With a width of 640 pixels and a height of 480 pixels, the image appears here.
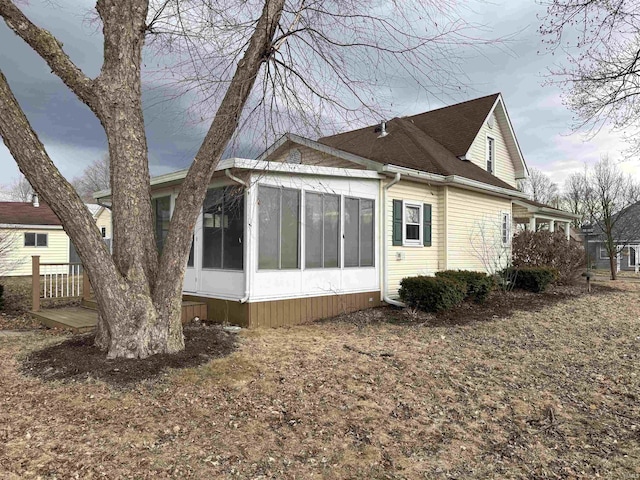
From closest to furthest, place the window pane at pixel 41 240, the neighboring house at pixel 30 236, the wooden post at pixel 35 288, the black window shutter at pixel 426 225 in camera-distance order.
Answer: the wooden post at pixel 35 288
the black window shutter at pixel 426 225
the neighboring house at pixel 30 236
the window pane at pixel 41 240

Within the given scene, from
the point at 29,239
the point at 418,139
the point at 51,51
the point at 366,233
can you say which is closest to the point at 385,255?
the point at 366,233

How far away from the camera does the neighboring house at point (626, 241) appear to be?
2912 cm

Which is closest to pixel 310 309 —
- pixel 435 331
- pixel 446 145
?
pixel 435 331

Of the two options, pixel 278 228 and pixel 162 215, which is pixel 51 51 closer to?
pixel 278 228

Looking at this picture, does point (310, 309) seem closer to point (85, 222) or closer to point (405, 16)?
point (85, 222)

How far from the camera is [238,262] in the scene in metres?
7.36

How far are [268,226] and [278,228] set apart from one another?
20cm

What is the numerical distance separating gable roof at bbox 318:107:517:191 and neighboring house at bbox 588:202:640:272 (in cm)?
1999

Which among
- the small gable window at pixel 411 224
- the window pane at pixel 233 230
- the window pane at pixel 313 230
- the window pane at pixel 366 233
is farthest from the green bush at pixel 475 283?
the window pane at pixel 233 230

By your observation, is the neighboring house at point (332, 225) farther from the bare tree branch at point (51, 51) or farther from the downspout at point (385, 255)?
the bare tree branch at point (51, 51)

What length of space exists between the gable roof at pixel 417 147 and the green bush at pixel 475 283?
2596mm

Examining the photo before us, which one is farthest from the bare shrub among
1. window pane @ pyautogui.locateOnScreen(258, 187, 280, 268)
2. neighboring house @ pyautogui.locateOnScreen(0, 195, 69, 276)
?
neighboring house @ pyautogui.locateOnScreen(0, 195, 69, 276)

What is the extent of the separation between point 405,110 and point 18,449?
5.22 meters

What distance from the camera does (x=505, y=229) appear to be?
13688mm
